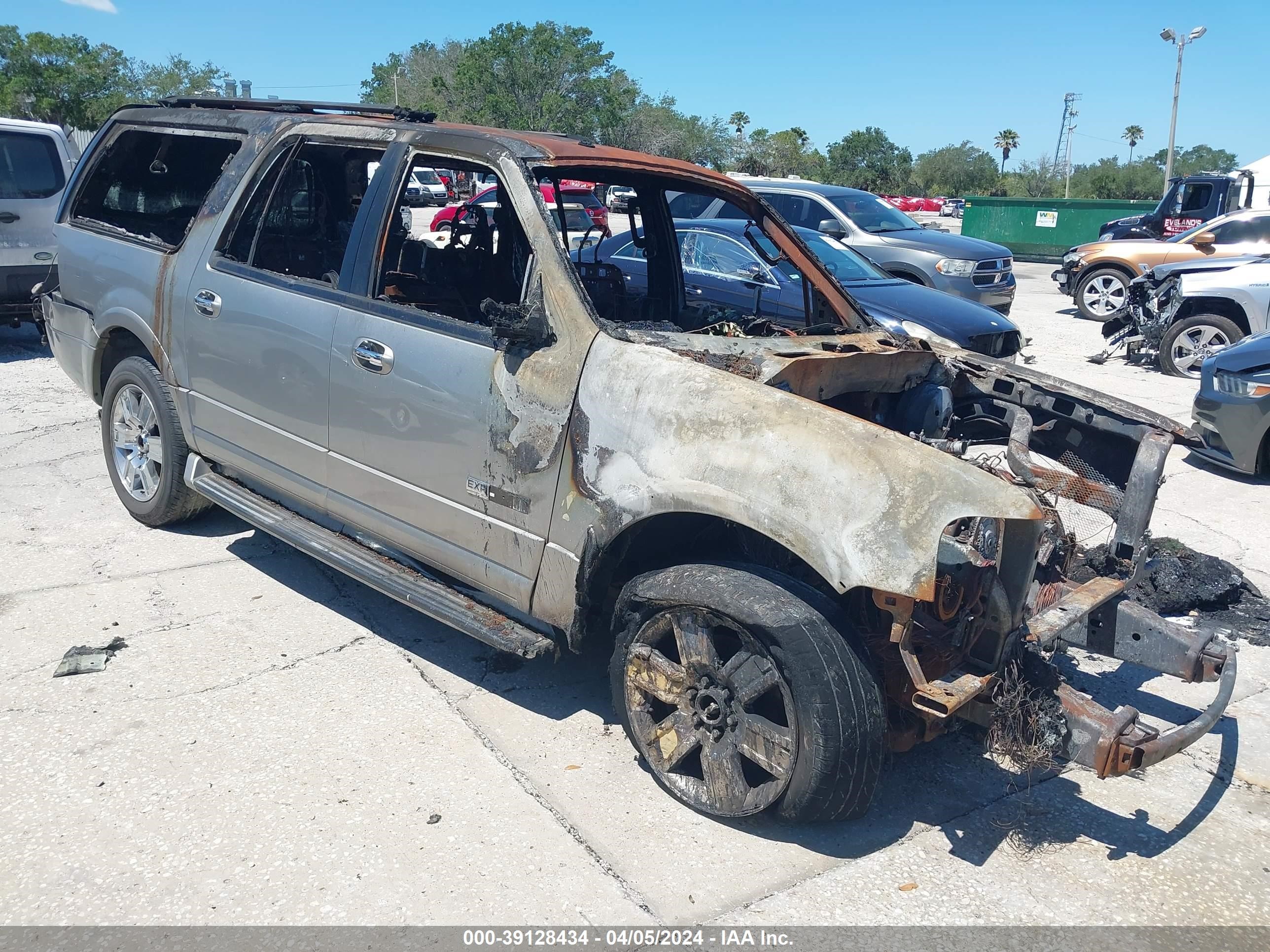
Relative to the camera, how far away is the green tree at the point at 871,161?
231ft

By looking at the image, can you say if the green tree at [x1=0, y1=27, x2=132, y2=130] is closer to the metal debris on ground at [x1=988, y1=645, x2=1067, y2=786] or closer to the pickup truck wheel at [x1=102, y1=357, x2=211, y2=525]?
the pickup truck wheel at [x1=102, y1=357, x2=211, y2=525]

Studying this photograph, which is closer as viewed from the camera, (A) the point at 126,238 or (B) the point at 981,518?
(B) the point at 981,518

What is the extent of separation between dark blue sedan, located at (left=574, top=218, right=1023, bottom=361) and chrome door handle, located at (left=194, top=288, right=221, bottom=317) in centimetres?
175

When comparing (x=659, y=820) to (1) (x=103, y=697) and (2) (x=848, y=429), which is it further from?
(1) (x=103, y=697)

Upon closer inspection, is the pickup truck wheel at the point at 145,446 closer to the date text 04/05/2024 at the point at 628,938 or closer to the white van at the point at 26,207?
the date text 04/05/2024 at the point at 628,938

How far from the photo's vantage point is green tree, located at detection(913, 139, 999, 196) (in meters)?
72.0

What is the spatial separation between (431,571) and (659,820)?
1401mm

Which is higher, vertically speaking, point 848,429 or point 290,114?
point 290,114

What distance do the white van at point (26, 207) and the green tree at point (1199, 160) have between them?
7902 cm

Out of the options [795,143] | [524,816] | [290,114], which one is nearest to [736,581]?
[524,816]

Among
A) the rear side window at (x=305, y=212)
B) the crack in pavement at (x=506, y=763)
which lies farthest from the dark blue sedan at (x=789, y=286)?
the crack in pavement at (x=506, y=763)

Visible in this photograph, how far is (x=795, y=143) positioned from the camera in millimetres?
74625

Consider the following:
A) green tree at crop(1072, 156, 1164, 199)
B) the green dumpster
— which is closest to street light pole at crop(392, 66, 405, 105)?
green tree at crop(1072, 156, 1164, 199)

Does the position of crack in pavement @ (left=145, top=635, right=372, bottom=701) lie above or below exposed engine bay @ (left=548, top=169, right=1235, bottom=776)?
below
